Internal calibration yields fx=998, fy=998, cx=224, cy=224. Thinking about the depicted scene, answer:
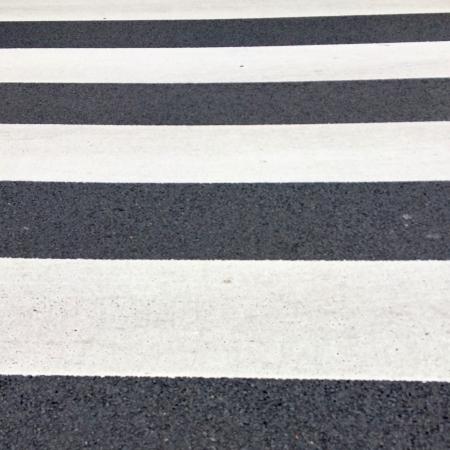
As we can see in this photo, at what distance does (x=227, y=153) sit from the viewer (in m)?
5.25

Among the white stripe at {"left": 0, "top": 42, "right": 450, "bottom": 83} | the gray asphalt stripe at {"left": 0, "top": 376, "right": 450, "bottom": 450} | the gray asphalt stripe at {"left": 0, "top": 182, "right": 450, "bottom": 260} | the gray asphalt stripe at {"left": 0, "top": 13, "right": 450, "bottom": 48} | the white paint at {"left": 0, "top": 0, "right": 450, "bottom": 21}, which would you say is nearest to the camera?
the gray asphalt stripe at {"left": 0, "top": 376, "right": 450, "bottom": 450}

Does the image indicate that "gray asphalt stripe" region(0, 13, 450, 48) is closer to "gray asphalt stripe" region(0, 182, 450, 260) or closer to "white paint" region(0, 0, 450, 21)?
"white paint" region(0, 0, 450, 21)

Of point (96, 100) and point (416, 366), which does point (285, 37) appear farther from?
point (416, 366)

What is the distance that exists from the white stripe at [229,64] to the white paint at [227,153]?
2.62 feet

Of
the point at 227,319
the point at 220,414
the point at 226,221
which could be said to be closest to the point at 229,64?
the point at 226,221

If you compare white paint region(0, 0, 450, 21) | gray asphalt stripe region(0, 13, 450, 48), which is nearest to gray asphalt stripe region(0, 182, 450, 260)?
gray asphalt stripe region(0, 13, 450, 48)

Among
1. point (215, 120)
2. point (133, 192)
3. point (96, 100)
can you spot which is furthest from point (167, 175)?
point (96, 100)

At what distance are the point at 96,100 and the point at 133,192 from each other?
55.0 inches

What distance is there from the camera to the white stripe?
6285 millimetres

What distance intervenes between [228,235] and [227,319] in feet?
2.36

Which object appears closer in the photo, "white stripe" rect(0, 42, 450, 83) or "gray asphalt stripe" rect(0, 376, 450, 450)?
"gray asphalt stripe" rect(0, 376, 450, 450)

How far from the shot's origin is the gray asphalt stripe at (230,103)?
18.7 ft

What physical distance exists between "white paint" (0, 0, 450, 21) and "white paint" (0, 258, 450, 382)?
12.4 ft

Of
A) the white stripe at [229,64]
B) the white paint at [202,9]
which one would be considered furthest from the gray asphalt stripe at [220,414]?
the white paint at [202,9]
